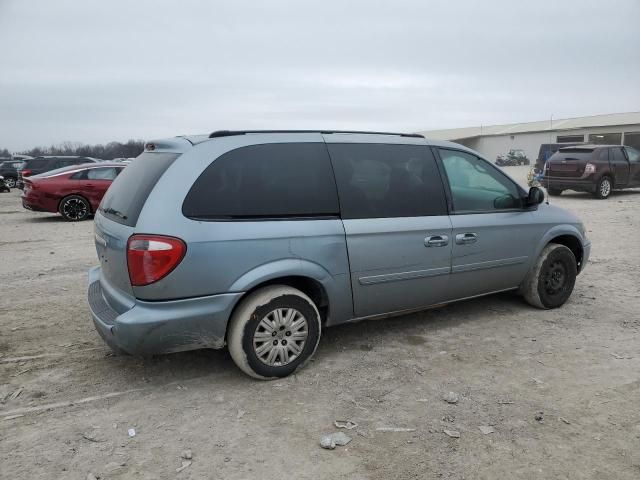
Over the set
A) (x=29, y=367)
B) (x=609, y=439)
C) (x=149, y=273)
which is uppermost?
(x=149, y=273)

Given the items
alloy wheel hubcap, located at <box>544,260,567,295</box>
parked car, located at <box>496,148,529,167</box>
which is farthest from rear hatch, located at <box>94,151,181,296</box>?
parked car, located at <box>496,148,529,167</box>

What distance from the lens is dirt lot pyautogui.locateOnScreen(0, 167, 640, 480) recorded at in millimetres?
2672

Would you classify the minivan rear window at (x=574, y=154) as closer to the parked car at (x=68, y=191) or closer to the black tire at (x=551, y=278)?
Answer: the black tire at (x=551, y=278)

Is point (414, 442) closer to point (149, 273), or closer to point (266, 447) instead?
point (266, 447)

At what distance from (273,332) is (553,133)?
4613 cm

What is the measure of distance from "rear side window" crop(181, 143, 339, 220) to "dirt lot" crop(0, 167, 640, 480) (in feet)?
4.05

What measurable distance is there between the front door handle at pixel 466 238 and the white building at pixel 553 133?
3321 cm

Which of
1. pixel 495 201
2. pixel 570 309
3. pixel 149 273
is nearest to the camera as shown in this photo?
pixel 149 273

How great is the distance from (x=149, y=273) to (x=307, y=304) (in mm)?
1135

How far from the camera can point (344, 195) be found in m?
3.82

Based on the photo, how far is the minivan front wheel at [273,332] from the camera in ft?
11.2

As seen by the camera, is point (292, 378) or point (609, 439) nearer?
point (609, 439)

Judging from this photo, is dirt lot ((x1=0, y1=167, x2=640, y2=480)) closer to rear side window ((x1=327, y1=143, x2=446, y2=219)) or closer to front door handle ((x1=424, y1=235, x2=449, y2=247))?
front door handle ((x1=424, y1=235, x2=449, y2=247))

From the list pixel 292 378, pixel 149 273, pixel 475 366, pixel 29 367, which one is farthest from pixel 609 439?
pixel 29 367
